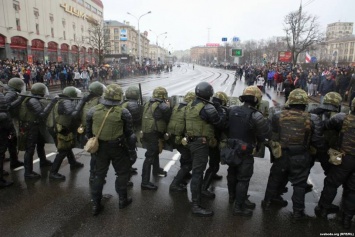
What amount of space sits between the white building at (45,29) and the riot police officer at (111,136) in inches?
1105

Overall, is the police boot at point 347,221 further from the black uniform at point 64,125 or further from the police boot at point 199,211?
the black uniform at point 64,125

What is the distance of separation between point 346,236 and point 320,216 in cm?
50

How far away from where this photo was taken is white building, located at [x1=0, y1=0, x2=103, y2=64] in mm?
29094

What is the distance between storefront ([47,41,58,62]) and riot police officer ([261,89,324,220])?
38929 millimetres

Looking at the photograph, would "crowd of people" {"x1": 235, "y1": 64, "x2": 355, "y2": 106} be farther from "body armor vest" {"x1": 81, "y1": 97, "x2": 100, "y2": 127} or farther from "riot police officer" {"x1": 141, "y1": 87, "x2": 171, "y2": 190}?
"body armor vest" {"x1": 81, "y1": 97, "x2": 100, "y2": 127}

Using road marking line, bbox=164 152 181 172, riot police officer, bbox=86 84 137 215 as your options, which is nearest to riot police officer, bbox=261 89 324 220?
riot police officer, bbox=86 84 137 215

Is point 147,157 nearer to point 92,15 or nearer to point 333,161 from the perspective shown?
point 333,161

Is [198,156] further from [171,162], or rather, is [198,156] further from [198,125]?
[171,162]

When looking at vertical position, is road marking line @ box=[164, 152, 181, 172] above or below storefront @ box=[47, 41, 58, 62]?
below

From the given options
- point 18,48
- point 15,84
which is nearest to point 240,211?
point 15,84

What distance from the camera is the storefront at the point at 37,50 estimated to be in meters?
33.8

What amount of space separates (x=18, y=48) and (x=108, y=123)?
3255 cm

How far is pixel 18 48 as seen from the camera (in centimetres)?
3106

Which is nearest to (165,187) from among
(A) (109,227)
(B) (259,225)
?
(A) (109,227)
